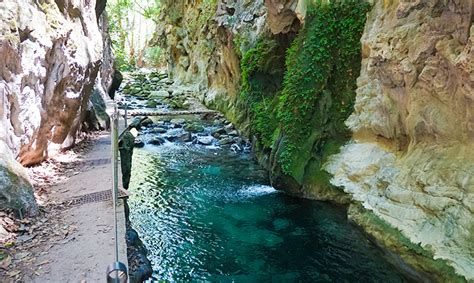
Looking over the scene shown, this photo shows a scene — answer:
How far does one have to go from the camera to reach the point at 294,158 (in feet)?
37.9

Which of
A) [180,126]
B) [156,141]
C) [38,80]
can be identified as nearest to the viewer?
[38,80]

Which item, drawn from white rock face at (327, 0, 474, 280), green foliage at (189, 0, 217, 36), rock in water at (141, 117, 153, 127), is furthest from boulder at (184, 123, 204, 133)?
white rock face at (327, 0, 474, 280)

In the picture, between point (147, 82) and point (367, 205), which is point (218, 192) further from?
point (147, 82)

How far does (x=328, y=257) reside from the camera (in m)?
8.45

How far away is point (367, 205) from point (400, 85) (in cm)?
284

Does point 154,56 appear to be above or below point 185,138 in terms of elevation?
above

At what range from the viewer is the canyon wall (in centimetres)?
723

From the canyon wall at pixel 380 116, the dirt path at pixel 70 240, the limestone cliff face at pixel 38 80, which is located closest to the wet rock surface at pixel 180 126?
the limestone cliff face at pixel 38 80

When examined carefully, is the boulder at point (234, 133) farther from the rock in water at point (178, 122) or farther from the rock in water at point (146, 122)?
the rock in water at point (146, 122)

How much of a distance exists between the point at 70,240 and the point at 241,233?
4.36m

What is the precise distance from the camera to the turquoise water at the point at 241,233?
7.92 m

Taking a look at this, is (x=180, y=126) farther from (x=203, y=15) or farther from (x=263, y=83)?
(x=203, y=15)

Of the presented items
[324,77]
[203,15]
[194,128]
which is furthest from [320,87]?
[203,15]

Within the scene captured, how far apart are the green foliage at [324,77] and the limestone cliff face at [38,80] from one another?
20.1ft
